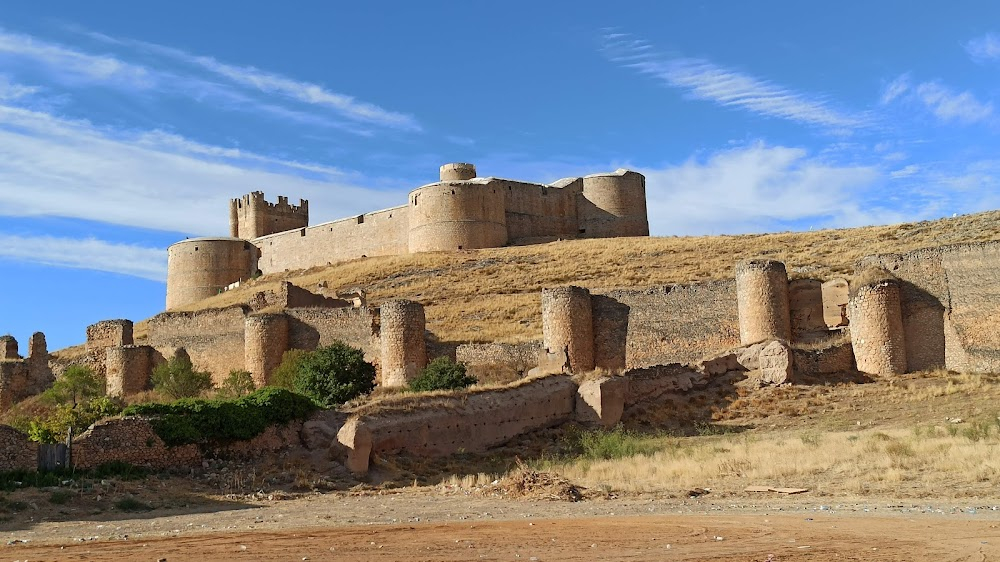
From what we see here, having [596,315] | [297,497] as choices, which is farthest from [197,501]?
[596,315]

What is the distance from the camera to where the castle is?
53000 mm

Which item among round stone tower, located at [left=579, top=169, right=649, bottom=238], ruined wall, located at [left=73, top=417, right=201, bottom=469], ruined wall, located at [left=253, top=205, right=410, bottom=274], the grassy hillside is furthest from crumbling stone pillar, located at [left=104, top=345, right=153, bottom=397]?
round stone tower, located at [left=579, top=169, right=649, bottom=238]

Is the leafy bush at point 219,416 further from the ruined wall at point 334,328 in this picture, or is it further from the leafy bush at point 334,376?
the ruined wall at point 334,328

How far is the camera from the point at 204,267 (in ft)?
197

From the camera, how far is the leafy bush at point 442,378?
2328 cm

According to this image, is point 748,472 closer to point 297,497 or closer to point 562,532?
point 562,532

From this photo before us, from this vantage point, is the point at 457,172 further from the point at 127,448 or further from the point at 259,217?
the point at 127,448

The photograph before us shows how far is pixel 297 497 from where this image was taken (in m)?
15.8

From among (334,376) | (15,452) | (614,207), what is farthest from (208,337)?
(614,207)

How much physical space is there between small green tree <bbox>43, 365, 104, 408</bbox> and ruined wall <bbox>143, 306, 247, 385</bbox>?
259 cm

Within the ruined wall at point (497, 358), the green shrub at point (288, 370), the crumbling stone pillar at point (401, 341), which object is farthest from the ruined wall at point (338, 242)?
the ruined wall at point (497, 358)

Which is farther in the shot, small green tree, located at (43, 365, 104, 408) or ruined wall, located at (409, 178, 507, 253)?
ruined wall, located at (409, 178, 507, 253)

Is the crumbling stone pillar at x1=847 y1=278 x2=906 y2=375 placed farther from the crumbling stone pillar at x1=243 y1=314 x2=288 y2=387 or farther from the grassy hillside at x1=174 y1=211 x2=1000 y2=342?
the crumbling stone pillar at x1=243 y1=314 x2=288 y2=387

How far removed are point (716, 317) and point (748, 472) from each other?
38.5ft
